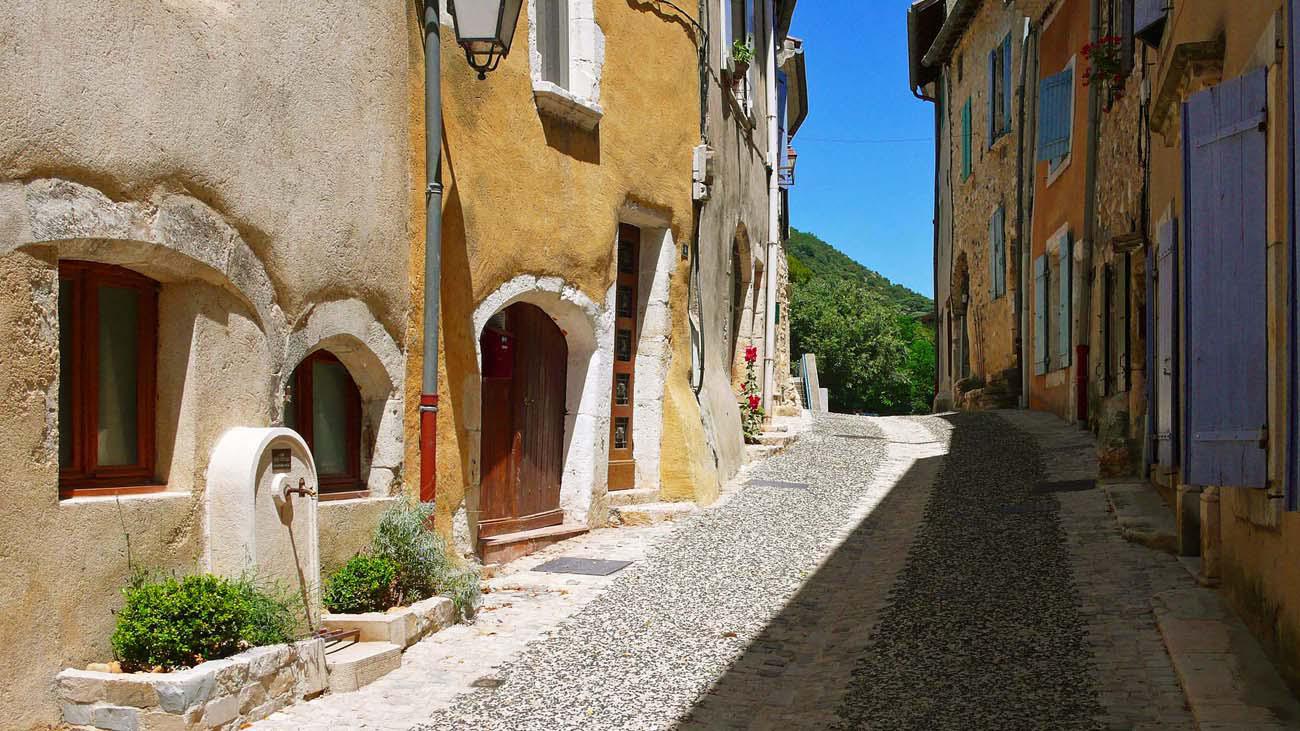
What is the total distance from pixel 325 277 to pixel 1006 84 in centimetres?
1341

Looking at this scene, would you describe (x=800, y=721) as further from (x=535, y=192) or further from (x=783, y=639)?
(x=535, y=192)

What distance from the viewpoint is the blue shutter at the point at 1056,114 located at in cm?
1258

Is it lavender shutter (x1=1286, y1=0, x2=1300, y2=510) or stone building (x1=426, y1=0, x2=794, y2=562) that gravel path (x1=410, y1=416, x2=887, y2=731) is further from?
lavender shutter (x1=1286, y1=0, x2=1300, y2=510)

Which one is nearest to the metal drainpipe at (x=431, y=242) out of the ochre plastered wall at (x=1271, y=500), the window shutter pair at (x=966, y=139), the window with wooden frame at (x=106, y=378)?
the window with wooden frame at (x=106, y=378)

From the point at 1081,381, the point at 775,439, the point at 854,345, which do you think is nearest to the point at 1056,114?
the point at 1081,381

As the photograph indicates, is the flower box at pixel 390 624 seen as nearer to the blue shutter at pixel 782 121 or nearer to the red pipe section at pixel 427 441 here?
the red pipe section at pixel 427 441

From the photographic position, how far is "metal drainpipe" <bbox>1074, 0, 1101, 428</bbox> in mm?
11195

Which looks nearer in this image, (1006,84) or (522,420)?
(522,420)

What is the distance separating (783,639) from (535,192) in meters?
3.54

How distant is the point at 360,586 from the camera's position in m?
5.50

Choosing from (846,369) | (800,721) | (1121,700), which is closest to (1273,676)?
(1121,700)

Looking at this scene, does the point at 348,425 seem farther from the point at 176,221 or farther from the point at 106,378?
the point at 176,221

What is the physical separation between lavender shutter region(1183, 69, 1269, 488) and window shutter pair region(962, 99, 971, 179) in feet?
47.8

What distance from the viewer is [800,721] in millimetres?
4461
